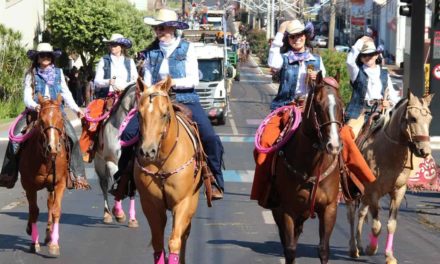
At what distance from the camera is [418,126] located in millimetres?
11727

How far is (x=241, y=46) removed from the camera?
102250 mm

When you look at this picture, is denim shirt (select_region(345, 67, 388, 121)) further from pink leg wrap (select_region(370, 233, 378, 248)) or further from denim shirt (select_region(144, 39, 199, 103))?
denim shirt (select_region(144, 39, 199, 103))

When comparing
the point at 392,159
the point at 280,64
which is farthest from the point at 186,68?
the point at 392,159

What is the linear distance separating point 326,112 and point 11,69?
101 feet

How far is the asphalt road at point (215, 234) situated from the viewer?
39.8ft

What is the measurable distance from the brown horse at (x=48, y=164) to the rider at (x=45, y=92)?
0.97 feet

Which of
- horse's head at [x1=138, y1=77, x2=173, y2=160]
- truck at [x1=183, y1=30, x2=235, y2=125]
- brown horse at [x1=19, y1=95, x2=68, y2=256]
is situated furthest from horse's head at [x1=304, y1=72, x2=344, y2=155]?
truck at [x1=183, y1=30, x2=235, y2=125]

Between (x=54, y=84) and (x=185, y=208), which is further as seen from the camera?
(x=54, y=84)

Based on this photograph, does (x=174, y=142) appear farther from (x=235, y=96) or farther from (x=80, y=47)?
(x=235, y=96)

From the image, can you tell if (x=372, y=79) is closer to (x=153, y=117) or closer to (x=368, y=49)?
(x=368, y=49)

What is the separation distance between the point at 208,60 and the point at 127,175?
91.9 feet

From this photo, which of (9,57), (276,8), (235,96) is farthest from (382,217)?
(276,8)

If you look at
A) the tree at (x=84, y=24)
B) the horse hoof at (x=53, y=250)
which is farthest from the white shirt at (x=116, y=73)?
the tree at (x=84, y=24)

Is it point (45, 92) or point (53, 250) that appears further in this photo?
point (45, 92)
